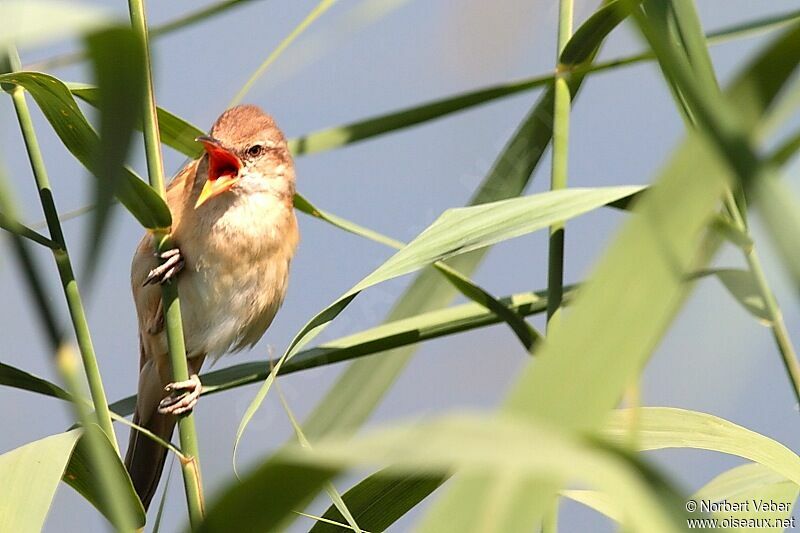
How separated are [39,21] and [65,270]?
59 cm

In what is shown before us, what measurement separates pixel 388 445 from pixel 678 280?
219mm

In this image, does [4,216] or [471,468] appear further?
[4,216]

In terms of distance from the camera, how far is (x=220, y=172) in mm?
2301

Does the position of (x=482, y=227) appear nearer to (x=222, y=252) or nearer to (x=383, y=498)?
(x=383, y=498)

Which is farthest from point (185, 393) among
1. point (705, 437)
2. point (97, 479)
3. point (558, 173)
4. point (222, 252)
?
point (222, 252)

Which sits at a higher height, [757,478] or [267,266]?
[267,266]

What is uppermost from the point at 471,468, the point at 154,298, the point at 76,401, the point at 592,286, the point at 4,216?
the point at 154,298

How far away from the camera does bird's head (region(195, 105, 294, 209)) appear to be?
7.41ft

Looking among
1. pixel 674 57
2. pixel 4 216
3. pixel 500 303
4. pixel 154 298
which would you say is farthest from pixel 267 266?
pixel 674 57

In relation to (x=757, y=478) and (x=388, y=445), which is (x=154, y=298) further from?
(x=388, y=445)

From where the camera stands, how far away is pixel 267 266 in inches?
96.8

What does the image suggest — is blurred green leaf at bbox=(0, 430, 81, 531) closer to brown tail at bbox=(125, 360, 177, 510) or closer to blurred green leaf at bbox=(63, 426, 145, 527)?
blurred green leaf at bbox=(63, 426, 145, 527)

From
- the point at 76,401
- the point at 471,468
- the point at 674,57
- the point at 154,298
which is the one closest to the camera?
the point at 471,468

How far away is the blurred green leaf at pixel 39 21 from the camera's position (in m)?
0.61
